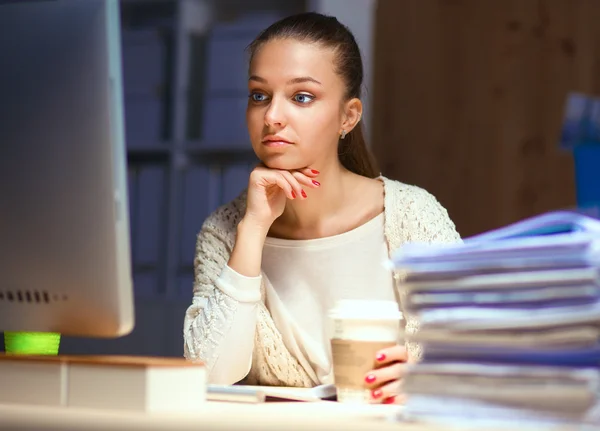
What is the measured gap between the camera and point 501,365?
2.52 ft

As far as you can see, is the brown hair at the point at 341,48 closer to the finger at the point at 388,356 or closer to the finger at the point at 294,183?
the finger at the point at 294,183

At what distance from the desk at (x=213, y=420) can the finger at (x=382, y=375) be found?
0.10m

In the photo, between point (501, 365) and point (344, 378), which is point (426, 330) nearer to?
point (501, 365)

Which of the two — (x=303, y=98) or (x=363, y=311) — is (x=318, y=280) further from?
(x=363, y=311)

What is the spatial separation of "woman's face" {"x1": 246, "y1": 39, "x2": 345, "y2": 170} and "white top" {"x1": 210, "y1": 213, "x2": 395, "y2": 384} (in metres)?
0.19

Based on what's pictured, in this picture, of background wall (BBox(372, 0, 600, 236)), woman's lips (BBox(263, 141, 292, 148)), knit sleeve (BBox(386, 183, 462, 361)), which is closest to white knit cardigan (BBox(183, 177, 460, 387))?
knit sleeve (BBox(386, 183, 462, 361))

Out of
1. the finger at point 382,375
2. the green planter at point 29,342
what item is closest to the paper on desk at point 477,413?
the finger at point 382,375

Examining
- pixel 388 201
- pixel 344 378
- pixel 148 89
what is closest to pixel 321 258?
pixel 388 201

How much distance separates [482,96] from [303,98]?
157 centimetres

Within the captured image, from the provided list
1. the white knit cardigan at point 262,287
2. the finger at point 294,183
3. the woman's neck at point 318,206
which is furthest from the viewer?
the woman's neck at point 318,206

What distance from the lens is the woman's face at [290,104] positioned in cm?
166

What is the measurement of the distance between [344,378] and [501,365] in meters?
0.31

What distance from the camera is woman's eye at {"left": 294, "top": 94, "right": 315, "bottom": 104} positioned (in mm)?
1690

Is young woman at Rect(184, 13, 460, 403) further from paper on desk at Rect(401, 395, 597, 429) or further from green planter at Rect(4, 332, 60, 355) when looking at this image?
paper on desk at Rect(401, 395, 597, 429)
